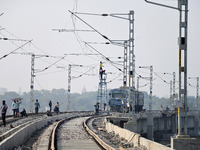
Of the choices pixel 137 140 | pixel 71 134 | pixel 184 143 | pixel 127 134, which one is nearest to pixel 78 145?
pixel 137 140

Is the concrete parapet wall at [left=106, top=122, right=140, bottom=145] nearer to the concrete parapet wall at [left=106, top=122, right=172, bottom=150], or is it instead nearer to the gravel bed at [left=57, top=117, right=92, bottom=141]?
the concrete parapet wall at [left=106, top=122, right=172, bottom=150]

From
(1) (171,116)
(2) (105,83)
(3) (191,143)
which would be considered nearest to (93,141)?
(3) (191,143)

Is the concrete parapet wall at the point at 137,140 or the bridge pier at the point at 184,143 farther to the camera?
the bridge pier at the point at 184,143

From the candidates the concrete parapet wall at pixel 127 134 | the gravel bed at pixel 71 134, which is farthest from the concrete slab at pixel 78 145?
the concrete parapet wall at pixel 127 134

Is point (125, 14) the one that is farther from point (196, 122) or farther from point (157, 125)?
point (196, 122)

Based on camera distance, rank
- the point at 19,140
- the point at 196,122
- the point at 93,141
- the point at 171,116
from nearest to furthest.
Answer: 1. the point at 19,140
2. the point at 93,141
3. the point at 171,116
4. the point at 196,122

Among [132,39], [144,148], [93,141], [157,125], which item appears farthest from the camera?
[157,125]

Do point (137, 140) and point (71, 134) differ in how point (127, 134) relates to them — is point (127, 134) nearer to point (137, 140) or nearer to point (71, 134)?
point (137, 140)

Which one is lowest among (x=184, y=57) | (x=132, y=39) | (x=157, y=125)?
(x=157, y=125)

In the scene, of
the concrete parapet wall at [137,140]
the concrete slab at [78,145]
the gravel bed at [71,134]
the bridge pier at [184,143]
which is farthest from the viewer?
the gravel bed at [71,134]

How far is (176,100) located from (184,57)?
1.73m

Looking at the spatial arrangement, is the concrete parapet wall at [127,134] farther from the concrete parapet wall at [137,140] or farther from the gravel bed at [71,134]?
the gravel bed at [71,134]

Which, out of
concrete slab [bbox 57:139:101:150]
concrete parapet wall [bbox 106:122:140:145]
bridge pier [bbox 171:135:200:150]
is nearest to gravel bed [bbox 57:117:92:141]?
concrete slab [bbox 57:139:101:150]

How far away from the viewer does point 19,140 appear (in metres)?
20.4
